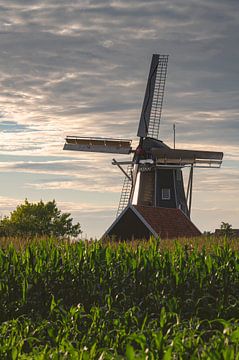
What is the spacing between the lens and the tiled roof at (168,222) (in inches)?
1432

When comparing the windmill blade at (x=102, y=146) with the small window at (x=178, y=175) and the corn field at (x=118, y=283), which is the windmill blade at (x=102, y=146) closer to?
the small window at (x=178, y=175)

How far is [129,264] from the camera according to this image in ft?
56.1

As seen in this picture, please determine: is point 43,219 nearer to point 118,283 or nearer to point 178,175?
point 178,175

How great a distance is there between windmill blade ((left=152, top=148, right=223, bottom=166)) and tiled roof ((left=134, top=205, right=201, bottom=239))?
3105 mm

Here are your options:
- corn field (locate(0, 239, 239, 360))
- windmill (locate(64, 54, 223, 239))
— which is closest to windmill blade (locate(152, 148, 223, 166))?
windmill (locate(64, 54, 223, 239))

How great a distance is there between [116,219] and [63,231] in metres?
21.1

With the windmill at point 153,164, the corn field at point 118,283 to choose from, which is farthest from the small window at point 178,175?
the corn field at point 118,283

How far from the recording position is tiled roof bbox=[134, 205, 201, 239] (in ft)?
119

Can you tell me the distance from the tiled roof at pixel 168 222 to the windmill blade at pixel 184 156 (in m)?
3.10

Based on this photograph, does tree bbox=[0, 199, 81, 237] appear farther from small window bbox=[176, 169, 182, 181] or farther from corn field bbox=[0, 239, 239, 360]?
corn field bbox=[0, 239, 239, 360]

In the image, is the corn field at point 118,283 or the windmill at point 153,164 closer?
the corn field at point 118,283

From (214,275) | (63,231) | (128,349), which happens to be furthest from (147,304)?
(63,231)

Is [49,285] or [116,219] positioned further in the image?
[116,219]

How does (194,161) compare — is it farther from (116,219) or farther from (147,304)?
(147,304)
